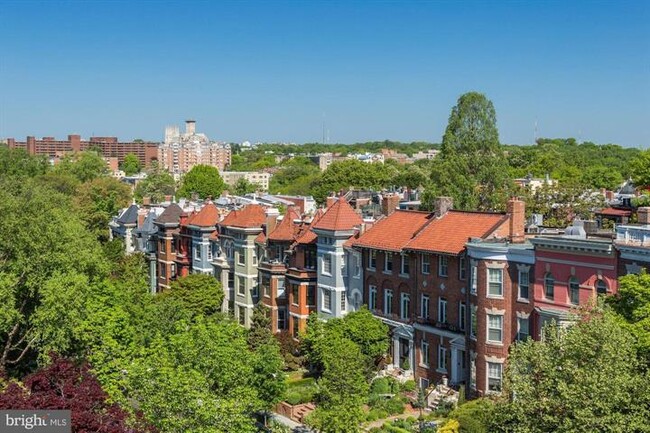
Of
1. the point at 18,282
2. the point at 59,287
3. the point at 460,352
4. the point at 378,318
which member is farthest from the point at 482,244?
the point at 18,282

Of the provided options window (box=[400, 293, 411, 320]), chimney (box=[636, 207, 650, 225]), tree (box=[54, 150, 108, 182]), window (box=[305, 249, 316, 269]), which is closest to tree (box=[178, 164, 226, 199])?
tree (box=[54, 150, 108, 182])

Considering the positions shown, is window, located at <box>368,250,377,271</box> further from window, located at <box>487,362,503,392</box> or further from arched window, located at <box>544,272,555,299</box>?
arched window, located at <box>544,272,555,299</box>

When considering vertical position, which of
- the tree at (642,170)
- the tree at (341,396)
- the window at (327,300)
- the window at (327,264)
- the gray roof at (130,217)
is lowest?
the tree at (341,396)

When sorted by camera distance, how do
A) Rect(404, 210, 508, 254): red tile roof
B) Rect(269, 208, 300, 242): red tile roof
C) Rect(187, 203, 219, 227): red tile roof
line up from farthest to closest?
Rect(187, 203, 219, 227): red tile roof, Rect(269, 208, 300, 242): red tile roof, Rect(404, 210, 508, 254): red tile roof

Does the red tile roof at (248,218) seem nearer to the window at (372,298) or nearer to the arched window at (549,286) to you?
the window at (372,298)

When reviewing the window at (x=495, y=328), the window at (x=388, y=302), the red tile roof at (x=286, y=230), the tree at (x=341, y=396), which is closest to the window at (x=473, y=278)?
the window at (x=495, y=328)

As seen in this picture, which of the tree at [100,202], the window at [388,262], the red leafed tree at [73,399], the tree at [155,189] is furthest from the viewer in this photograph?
the tree at [155,189]

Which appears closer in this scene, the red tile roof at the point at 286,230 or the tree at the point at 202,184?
the red tile roof at the point at 286,230

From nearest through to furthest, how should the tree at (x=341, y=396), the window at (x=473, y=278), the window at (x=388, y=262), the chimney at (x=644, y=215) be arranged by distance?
the tree at (x=341, y=396)
the chimney at (x=644, y=215)
the window at (x=473, y=278)
the window at (x=388, y=262)
